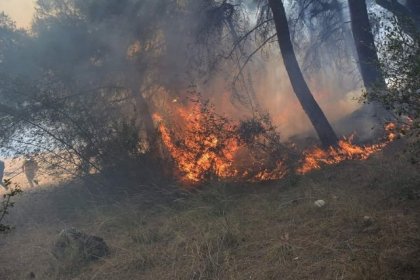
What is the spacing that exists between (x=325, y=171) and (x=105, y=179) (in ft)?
18.0

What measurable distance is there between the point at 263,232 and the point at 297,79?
5923 mm

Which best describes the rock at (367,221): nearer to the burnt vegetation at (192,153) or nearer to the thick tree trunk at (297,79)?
the burnt vegetation at (192,153)

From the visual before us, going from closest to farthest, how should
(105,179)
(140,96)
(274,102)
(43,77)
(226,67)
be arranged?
(105,179) → (43,77) → (140,96) → (226,67) → (274,102)

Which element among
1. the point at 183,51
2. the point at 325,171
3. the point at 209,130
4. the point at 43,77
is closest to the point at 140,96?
the point at 183,51

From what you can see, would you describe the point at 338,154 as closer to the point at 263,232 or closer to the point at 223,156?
the point at 223,156

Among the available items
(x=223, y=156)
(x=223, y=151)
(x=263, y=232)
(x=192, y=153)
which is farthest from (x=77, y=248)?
(x=223, y=151)

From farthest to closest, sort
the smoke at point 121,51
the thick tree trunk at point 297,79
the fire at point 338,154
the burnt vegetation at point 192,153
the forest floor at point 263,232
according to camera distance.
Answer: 1. the smoke at point 121,51
2. the thick tree trunk at point 297,79
3. the fire at point 338,154
4. the burnt vegetation at point 192,153
5. the forest floor at point 263,232

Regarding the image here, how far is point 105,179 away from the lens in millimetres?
11266

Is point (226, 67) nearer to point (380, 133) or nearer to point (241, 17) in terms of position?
point (241, 17)

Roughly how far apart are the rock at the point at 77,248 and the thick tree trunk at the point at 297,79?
21.4 ft

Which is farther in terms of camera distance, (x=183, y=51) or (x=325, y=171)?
(x=183, y=51)

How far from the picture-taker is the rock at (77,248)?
718 centimetres

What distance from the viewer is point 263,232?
22.4 feet

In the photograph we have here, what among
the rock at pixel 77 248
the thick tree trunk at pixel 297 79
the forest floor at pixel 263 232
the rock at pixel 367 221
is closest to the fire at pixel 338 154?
the thick tree trunk at pixel 297 79
